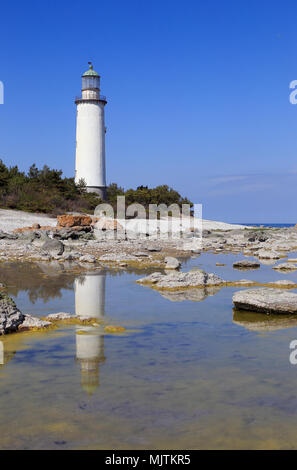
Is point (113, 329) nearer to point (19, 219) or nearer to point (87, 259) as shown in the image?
point (87, 259)

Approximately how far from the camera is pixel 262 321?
7762 millimetres

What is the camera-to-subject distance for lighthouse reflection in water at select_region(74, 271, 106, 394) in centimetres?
504

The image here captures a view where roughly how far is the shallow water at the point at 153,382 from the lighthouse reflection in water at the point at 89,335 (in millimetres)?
22

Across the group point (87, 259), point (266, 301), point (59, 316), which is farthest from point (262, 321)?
point (87, 259)

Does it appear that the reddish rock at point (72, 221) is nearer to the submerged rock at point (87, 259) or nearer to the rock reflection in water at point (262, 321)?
the submerged rock at point (87, 259)

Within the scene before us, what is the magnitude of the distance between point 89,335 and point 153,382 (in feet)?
6.77

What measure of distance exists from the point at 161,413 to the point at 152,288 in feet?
22.7

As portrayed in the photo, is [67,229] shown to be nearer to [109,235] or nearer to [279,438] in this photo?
[109,235]

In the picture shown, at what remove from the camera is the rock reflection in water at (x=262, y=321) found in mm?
7348

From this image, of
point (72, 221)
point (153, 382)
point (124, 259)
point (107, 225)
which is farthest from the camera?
point (107, 225)

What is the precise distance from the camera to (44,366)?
5352mm

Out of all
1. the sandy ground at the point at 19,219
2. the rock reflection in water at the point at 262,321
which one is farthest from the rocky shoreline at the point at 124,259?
the sandy ground at the point at 19,219
